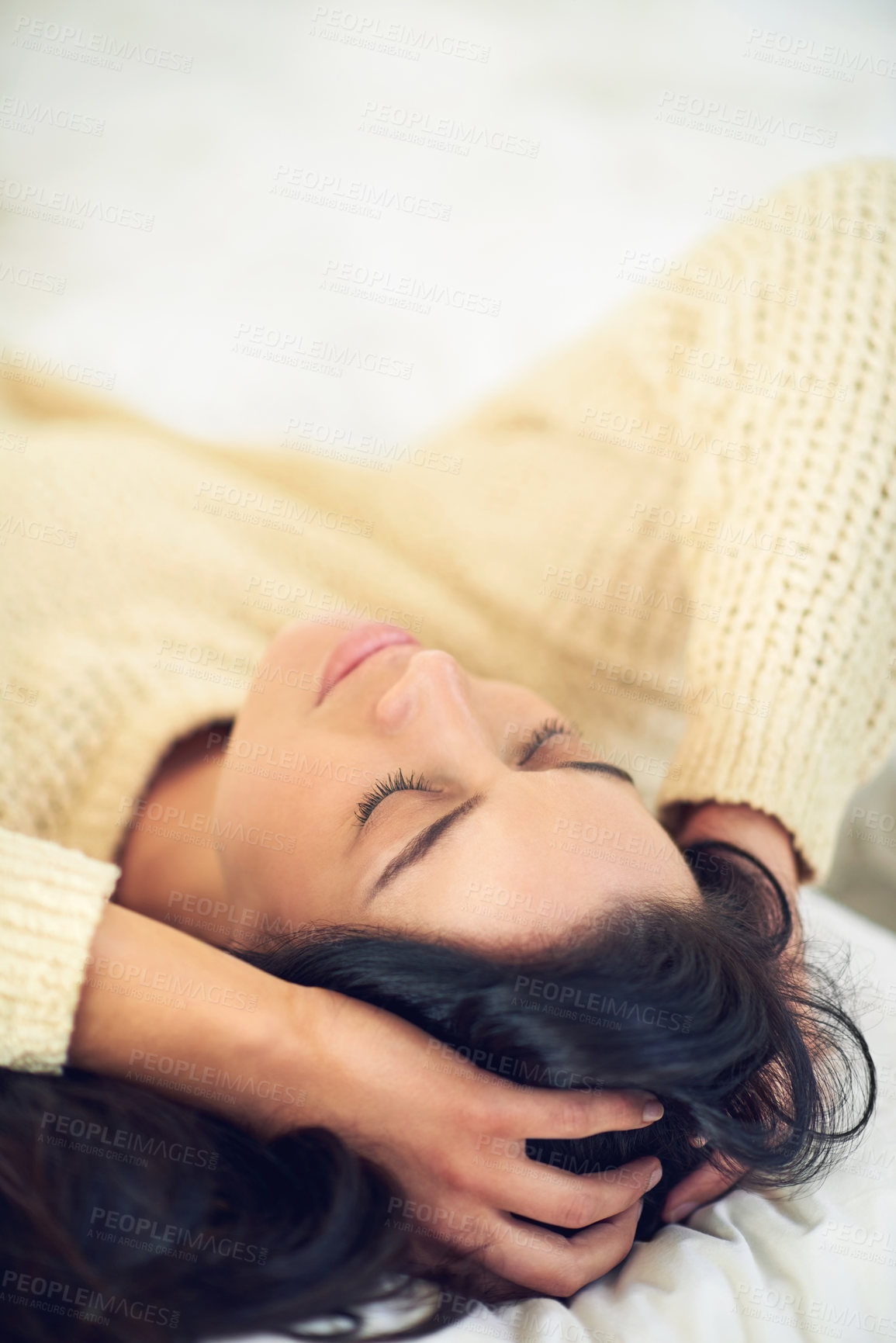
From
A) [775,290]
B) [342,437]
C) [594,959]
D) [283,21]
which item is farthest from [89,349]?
[594,959]

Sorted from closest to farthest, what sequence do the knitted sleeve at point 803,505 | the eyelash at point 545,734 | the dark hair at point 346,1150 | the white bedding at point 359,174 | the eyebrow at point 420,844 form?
the dark hair at point 346,1150 → the eyebrow at point 420,844 → the eyelash at point 545,734 → the knitted sleeve at point 803,505 → the white bedding at point 359,174

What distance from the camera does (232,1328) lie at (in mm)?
548

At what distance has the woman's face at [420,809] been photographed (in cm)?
64

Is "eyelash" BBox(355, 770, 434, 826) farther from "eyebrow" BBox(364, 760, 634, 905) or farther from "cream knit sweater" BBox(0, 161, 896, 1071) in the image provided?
"cream knit sweater" BBox(0, 161, 896, 1071)

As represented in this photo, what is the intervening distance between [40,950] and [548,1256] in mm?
421

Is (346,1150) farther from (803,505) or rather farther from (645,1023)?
(803,505)

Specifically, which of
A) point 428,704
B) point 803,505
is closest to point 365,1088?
point 428,704

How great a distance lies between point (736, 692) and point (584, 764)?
0.33 metres

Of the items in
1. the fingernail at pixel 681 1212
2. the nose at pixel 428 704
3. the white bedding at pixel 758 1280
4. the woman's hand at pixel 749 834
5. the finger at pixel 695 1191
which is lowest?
the fingernail at pixel 681 1212

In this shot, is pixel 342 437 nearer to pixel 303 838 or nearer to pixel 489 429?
pixel 489 429

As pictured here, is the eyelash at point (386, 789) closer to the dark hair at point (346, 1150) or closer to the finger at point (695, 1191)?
the dark hair at point (346, 1150)

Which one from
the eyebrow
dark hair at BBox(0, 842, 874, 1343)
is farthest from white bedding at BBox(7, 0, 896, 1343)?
dark hair at BBox(0, 842, 874, 1343)

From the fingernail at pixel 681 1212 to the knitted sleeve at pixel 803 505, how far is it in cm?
40

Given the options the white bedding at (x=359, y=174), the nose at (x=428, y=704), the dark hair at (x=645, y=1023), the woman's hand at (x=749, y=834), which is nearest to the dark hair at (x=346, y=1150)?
the dark hair at (x=645, y=1023)
